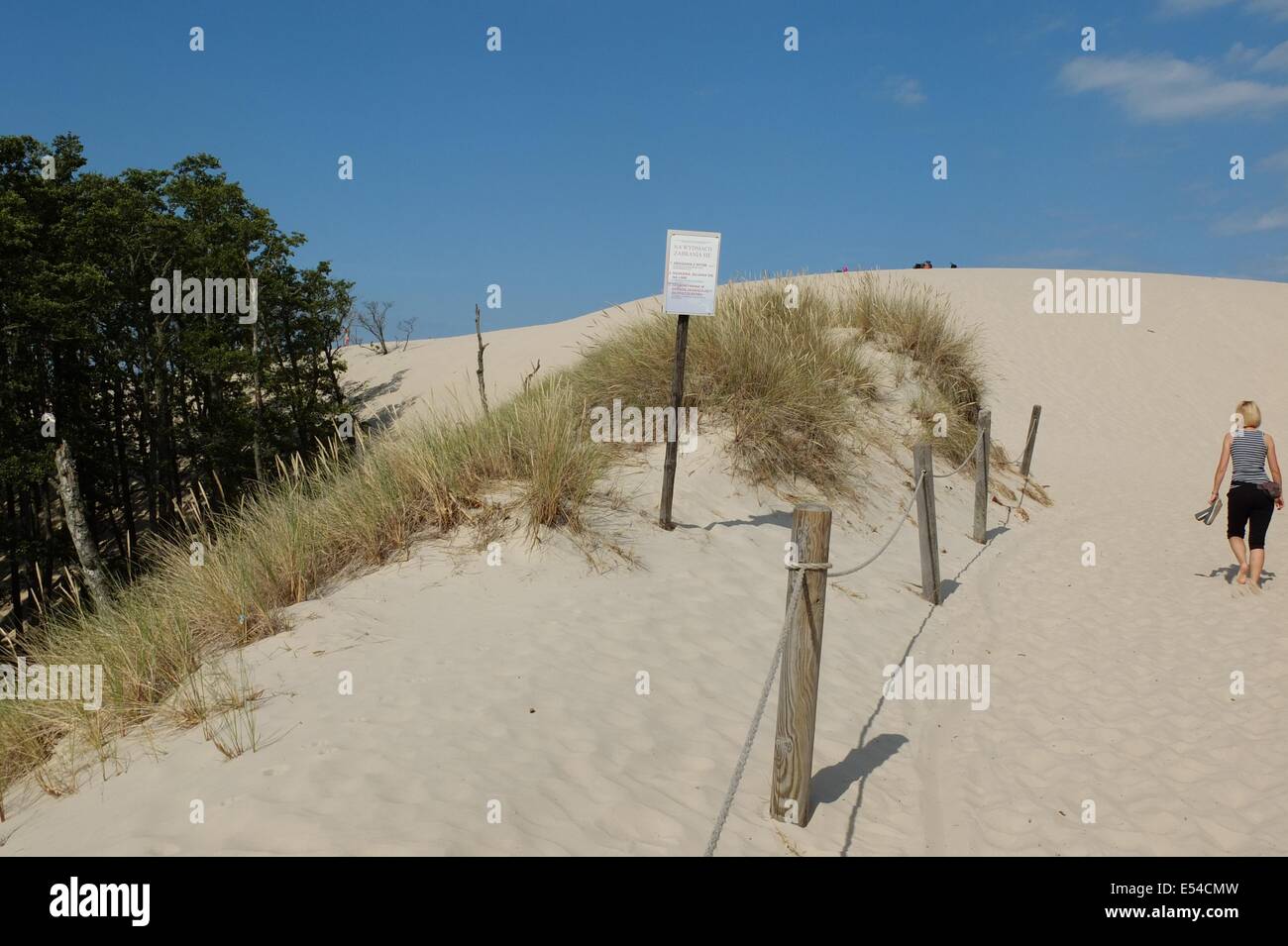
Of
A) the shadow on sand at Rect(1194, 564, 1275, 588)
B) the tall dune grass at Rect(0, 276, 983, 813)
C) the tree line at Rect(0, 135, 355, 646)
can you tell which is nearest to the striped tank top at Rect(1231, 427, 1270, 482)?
the shadow on sand at Rect(1194, 564, 1275, 588)

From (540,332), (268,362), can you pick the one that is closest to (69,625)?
(268,362)

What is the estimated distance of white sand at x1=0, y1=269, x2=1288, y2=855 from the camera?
3.45 meters

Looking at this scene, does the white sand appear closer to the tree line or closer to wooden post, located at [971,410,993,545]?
wooden post, located at [971,410,993,545]

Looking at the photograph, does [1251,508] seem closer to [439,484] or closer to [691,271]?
[691,271]

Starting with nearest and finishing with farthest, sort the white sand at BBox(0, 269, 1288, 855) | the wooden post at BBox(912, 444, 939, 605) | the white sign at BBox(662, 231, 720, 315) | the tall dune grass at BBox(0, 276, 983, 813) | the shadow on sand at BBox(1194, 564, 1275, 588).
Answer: the white sand at BBox(0, 269, 1288, 855) → the tall dune grass at BBox(0, 276, 983, 813) → the white sign at BBox(662, 231, 720, 315) → the wooden post at BBox(912, 444, 939, 605) → the shadow on sand at BBox(1194, 564, 1275, 588)

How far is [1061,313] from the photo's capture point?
31922 millimetres

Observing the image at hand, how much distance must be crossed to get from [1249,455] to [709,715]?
6590mm

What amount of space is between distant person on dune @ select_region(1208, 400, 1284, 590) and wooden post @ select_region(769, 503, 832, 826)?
625cm

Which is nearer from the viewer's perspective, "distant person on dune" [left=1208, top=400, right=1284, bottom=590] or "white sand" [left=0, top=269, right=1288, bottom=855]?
"white sand" [left=0, top=269, right=1288, bottom=855]

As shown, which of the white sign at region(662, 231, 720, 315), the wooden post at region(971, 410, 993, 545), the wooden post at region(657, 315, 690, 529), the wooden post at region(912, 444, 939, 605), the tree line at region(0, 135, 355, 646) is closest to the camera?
the white sign at region(662, 231, 720, 315)

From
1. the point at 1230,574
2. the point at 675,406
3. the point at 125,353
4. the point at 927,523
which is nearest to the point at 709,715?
the point at 675,406

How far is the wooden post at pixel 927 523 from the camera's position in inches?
297

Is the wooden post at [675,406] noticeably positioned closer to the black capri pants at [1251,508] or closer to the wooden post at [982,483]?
the wooden post at [982,483]
